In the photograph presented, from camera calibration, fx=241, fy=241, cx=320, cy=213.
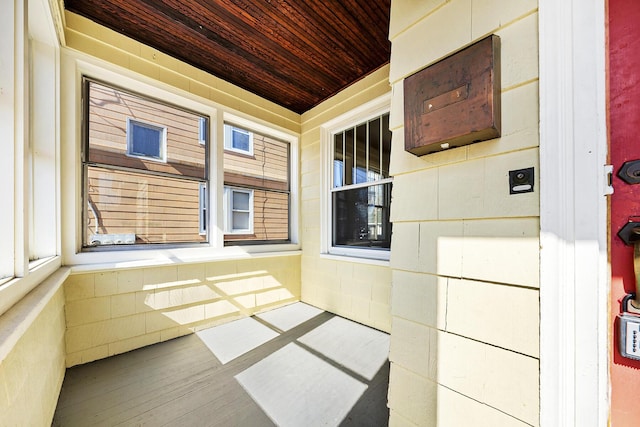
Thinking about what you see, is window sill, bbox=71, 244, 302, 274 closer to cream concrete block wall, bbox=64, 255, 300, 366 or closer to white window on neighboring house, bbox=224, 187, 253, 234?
cream concrete block wall, bbox=64, 255, 300, 366

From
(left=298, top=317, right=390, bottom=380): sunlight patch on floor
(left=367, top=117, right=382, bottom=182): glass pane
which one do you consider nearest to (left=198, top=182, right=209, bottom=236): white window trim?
(left=298, top=317, right=390, bottom=380): sunlight patch on floor

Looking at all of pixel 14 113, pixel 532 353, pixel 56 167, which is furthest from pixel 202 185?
pixel 532 353

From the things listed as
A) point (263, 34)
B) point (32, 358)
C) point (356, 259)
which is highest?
point (263, 34)

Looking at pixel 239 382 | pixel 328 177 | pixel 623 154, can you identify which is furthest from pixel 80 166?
pixel 623 154

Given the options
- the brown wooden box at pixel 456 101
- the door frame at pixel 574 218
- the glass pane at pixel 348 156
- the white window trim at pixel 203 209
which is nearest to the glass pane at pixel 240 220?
the white window trim at pixel 203 209

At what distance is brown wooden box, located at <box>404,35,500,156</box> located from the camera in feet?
2.73

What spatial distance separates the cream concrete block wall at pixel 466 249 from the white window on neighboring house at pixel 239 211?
2387 mm

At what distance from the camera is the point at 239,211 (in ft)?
10.4

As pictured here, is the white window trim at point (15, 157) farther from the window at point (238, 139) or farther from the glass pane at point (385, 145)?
the glass pane at point (385, 145)

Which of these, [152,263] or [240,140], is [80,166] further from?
[240,140]

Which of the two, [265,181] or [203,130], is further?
[265,181]

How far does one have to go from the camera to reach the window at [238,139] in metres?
3.00

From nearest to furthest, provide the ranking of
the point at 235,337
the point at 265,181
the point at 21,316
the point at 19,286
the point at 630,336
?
the point at 630,336, the point at 21,316, the point at 19,286, the point at 235,337, the point at 265,181

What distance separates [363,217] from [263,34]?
206 centimetres
